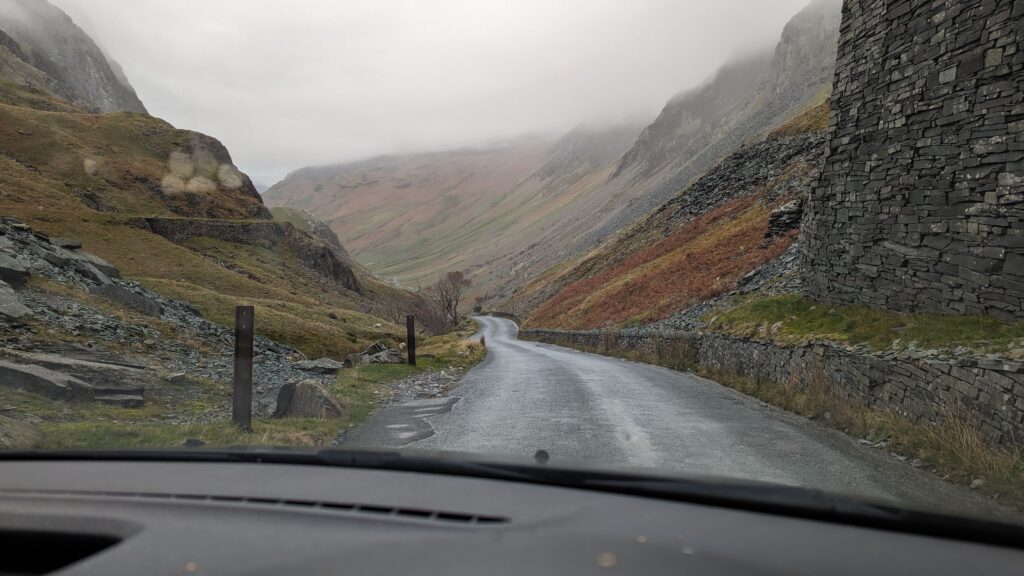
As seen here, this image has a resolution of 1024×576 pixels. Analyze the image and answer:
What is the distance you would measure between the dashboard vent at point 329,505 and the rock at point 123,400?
862cm

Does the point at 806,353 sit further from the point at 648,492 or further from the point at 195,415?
the point at 195,415

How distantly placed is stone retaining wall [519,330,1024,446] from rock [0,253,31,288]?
1966cm

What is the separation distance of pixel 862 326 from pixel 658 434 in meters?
6.08

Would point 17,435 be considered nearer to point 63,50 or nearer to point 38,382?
point 38,382

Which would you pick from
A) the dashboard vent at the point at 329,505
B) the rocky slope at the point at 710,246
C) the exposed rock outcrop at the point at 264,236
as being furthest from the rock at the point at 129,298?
the exposed rock outcrop at the point at 264,236

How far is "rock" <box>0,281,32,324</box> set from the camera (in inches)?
516

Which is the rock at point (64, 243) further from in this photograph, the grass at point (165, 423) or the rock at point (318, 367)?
the grass at point (165, 423)

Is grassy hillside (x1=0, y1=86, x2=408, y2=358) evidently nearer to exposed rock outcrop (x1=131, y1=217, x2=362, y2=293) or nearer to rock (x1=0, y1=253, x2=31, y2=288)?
exposed rock outcrop (x1=131, y1=217, x2=362, y2=293)

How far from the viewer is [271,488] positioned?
2.75 meters

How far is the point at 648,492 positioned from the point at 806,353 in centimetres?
1111

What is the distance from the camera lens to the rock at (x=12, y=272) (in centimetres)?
1603

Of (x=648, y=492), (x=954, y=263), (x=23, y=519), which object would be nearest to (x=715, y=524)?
(x=648, y=492)

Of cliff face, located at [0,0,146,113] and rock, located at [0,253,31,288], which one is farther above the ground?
cliff face, located at [0,0,146,113]

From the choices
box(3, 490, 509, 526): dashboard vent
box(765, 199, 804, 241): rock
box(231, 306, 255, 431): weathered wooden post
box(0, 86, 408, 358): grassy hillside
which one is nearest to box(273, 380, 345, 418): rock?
box(231, 306, 255, 431): weathered wooden post
